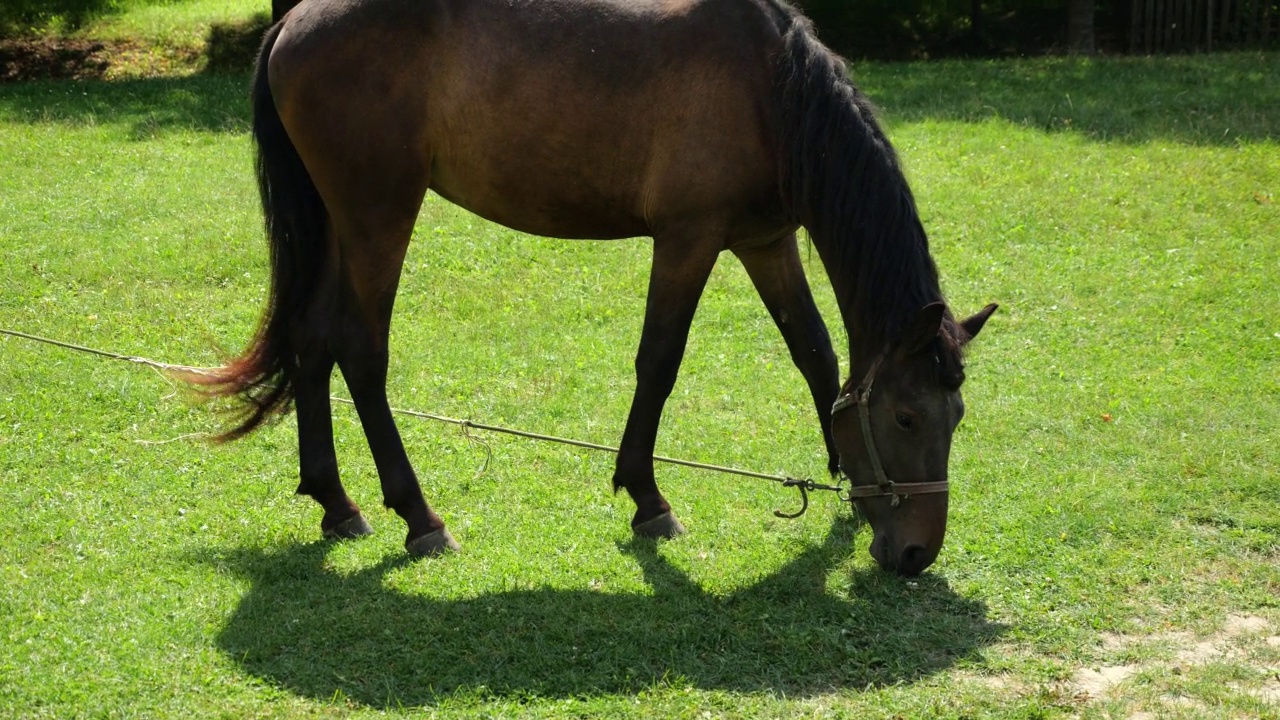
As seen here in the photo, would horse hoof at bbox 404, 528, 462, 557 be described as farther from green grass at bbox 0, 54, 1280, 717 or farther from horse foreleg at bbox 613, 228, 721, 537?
horse foreleg at bbox 613, 228, 721, 537

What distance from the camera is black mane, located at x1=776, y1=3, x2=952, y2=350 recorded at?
4672 mm

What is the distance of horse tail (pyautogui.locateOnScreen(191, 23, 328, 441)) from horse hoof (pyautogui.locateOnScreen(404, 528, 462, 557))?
0.96 metres

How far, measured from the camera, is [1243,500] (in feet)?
18.5

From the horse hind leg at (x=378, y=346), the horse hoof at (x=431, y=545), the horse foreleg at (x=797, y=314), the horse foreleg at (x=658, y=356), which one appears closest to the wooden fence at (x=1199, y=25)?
the horse foreleg at (x=797, y=314)

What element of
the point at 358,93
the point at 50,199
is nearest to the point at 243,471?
the point at 358,93

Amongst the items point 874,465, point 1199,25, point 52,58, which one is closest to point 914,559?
point 874,465

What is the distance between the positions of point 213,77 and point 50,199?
5.23 m

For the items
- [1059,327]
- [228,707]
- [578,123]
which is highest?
[578,123]

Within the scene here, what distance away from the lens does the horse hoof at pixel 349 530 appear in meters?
5.54

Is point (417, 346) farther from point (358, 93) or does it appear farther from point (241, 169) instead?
point (241, 169)

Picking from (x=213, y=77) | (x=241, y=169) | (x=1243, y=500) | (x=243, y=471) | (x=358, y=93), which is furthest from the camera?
(x=213, y=77)

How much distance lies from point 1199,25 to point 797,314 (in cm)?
1359

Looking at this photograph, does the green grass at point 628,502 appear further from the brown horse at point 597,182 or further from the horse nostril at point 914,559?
the brown horse at point 597,182

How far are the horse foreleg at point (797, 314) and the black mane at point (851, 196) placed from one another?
73cm
